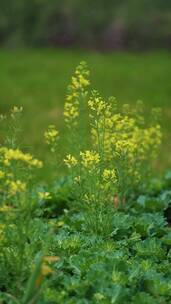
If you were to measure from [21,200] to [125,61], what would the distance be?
12.2 metres

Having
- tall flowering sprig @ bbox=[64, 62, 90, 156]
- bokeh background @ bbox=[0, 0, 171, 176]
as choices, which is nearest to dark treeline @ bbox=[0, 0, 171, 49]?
bokeh background @ bbox=[0, 0, 171, 176]

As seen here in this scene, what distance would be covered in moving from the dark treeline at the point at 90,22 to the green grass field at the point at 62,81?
0.53 m

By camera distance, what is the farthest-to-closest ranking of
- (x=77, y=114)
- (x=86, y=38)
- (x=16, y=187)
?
(x=86, y=38) → (x=77, y=114) → (x=16, y=187)

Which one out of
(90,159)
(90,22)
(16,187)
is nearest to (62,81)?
(90,22)

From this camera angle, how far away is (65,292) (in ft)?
10.5

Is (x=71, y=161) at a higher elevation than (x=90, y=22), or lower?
lower

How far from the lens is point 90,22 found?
651 inches

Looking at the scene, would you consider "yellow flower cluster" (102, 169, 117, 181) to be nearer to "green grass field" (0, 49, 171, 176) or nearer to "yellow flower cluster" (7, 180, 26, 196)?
"yellow flower cluster" (7, 180, 26, 196)

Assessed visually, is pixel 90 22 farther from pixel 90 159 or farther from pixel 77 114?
pixel 90 159

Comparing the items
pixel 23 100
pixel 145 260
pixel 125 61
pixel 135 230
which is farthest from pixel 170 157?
pixel 125 61

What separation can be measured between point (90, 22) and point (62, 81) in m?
3.78

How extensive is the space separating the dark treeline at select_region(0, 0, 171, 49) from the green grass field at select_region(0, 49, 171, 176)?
533mm

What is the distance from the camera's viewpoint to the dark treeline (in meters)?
16.3

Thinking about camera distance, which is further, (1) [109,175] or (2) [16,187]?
(1) [109,175]
